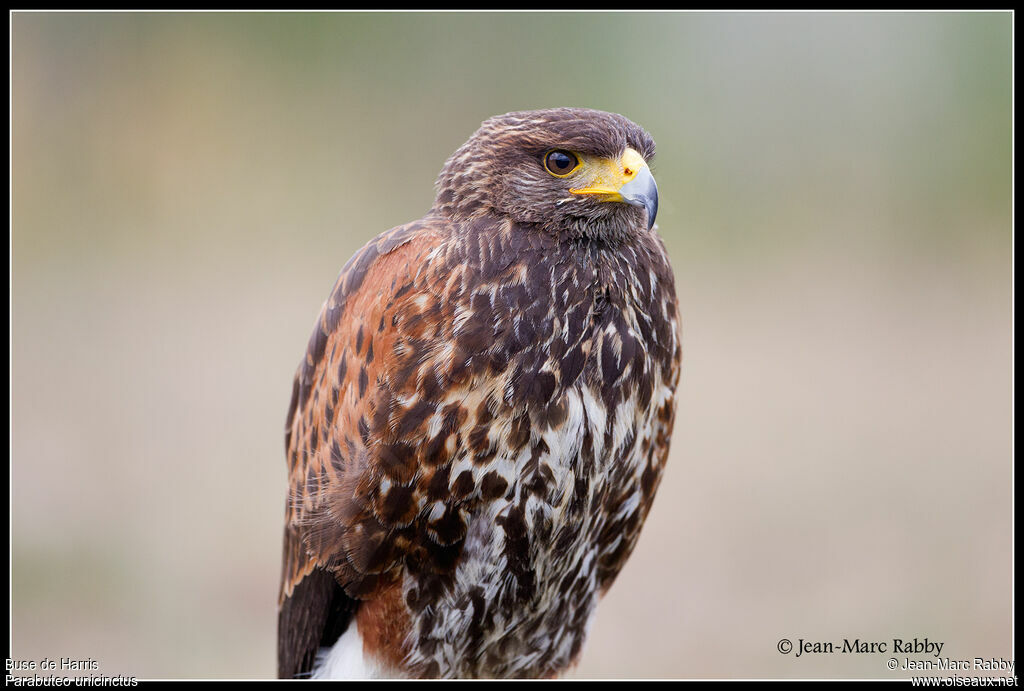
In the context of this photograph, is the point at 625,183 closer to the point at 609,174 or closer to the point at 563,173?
the point at 609,174

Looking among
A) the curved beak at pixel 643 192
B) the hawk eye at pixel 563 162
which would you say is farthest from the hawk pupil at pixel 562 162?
the curved beak at pixel 643 192

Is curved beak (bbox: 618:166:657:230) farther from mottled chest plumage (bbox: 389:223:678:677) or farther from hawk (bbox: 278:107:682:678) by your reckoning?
mottled chest plumage (bbox: 389:223:678:677)

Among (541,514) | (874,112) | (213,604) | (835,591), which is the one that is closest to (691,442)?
(835,591)

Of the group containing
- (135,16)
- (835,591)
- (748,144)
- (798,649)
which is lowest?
(835,591)

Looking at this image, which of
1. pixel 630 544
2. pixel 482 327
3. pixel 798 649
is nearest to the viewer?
pixel 482 327

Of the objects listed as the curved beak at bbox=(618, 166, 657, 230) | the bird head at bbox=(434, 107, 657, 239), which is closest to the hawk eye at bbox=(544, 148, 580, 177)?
the bird head at bbox=(434, 107, 657, 239)

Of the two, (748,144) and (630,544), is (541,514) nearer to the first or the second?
(630,544)

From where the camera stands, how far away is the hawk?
267 centimetres

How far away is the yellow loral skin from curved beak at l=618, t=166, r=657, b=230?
2cm

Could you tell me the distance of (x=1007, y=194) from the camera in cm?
725

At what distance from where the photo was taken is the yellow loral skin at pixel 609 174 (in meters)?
2.69

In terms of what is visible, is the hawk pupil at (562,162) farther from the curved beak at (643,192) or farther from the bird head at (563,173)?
the curved beak at (643,192)

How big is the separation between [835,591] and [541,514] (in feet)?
11.9

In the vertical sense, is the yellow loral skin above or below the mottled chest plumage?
above
